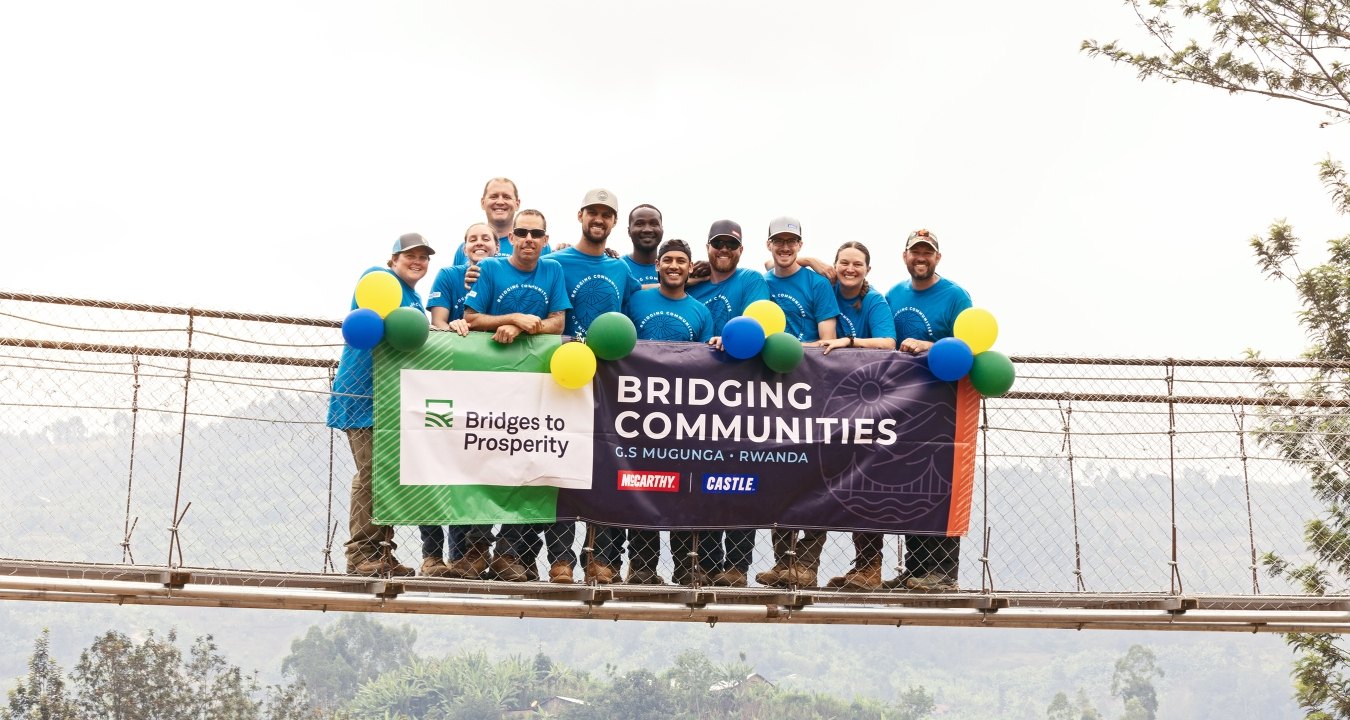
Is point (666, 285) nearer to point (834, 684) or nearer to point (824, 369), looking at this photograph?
point (824, 369)

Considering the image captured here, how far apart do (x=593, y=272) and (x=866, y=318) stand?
1.75 metres

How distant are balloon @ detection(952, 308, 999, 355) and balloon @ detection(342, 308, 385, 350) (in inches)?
133

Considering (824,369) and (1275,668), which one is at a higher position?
(824,369)

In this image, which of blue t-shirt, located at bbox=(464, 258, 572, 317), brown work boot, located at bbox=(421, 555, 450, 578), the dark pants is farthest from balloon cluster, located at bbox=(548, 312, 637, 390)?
the dark pants

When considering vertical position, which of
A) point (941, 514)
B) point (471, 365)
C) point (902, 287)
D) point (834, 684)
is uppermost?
point (902, 287)

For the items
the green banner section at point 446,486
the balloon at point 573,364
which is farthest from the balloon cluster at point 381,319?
the balloon at point 573,364

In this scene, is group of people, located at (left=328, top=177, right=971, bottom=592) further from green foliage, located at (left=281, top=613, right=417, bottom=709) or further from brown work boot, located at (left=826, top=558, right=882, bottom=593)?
green foliage, located at (left=281, top=613, right=417, bottom=709)

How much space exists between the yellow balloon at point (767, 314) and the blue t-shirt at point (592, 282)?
0.72 metres

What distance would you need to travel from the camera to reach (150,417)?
918 cm

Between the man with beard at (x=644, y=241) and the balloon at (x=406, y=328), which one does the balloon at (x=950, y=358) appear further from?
the balloon at (x=406, y=328)

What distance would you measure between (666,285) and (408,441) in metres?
1.70

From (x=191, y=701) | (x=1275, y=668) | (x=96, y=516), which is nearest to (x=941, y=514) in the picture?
(x=191, y=701)

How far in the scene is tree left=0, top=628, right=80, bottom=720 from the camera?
62.8 m

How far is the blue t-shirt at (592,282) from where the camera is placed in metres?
8.27
